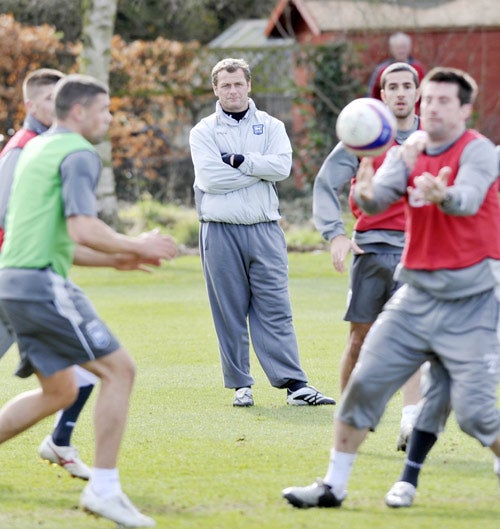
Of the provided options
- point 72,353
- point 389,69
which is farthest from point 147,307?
point 72,353

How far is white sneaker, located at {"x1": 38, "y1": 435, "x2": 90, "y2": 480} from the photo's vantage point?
714 cm

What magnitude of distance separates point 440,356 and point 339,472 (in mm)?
746

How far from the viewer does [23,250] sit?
6176 millimetres

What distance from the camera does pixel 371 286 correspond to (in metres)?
8.24

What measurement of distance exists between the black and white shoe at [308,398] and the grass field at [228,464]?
13cm

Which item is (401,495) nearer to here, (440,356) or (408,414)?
(440,356)

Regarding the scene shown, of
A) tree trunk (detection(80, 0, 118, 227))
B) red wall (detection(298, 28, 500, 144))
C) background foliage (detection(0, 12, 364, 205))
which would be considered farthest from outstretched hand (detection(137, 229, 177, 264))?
red wall (detection(298, 28, 500, 144))

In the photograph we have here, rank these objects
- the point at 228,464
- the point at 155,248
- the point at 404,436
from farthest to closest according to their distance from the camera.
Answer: the point at 404,436, the point at 228,464, the point at 155,248

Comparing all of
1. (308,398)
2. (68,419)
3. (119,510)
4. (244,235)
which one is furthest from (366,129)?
(308,398)

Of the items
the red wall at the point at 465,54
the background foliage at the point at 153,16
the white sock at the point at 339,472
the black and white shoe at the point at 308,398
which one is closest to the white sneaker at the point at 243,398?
the black and white shoe at the point at 308,398

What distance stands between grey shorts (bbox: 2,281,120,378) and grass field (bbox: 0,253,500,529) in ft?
2.54

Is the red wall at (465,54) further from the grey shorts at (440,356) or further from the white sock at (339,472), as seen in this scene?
the white sock at (339,472)

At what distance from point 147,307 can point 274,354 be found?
243 inches

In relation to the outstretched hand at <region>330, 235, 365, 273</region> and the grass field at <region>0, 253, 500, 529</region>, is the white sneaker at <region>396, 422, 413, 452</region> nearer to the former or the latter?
the grass field at <region>0, 253, 500, 529</region>
